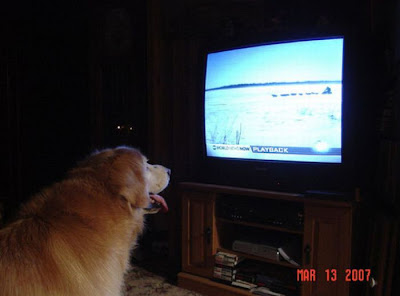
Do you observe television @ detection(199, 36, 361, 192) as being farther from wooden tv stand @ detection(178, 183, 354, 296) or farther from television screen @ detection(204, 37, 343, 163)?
wooden tv stand @ detection(178, 183, 354, 296)

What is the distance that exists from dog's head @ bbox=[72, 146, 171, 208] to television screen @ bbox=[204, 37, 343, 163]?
3.07ft

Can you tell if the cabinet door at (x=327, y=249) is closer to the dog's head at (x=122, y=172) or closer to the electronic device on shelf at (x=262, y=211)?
the electronic device on shelf at (x=262, y=211)

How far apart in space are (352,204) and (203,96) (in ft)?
3.70

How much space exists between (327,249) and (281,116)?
2.47 feet

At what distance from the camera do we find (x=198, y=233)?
220 centimetres

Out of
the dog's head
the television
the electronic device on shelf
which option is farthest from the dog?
the television

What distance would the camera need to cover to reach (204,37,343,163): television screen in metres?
1.82

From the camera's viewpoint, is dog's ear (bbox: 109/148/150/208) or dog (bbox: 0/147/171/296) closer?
dog (bbox: 0/147/171/296)

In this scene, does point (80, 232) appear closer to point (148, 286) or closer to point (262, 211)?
point (262, 211)

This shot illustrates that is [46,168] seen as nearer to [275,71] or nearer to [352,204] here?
[275,71]

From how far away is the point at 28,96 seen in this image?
3.82 meters

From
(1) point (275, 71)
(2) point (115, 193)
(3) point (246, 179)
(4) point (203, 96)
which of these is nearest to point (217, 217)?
(3) point (246, 179)
